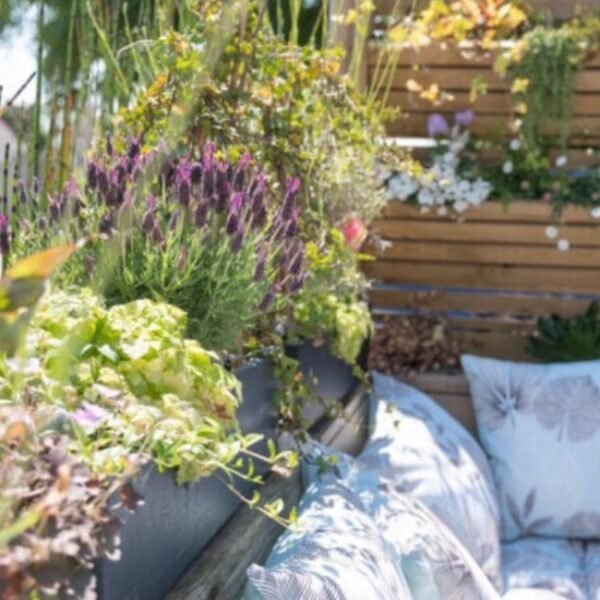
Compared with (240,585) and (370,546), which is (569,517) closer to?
(370,546)

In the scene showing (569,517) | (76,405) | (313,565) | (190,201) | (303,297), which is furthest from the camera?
(569,517)

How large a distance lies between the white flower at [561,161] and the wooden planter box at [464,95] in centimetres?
5

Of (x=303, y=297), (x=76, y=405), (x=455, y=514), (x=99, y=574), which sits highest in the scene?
(x=76, y=405)

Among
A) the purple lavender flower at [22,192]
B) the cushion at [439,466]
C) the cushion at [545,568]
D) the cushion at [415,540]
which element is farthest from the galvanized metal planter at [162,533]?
the cushion at [545,568]

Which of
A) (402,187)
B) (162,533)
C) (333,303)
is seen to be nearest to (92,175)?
(162,533)

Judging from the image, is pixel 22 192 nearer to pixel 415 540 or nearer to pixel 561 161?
pixel 415 540

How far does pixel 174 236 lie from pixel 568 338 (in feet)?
6.43

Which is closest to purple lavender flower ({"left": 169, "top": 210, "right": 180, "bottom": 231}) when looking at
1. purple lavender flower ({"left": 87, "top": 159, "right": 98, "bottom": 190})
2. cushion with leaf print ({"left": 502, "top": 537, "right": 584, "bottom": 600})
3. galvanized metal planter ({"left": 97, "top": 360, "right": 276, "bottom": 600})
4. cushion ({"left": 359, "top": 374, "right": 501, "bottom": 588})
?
purple lavender flower ({"left": 87, "top": 159, "right": 98, "bottom": 190})

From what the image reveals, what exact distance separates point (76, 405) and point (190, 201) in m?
0.60

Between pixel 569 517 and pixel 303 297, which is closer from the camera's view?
pixel 303 297

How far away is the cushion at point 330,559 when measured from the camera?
1.54 metres

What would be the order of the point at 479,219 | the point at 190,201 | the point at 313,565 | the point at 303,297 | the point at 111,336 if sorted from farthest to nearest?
the point at 479,219 < the point at 303,297 < the point at 190,201 < the point at 313,565 < the point at 111,336

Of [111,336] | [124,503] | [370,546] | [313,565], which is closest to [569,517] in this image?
[370,546]

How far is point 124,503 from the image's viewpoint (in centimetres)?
111
